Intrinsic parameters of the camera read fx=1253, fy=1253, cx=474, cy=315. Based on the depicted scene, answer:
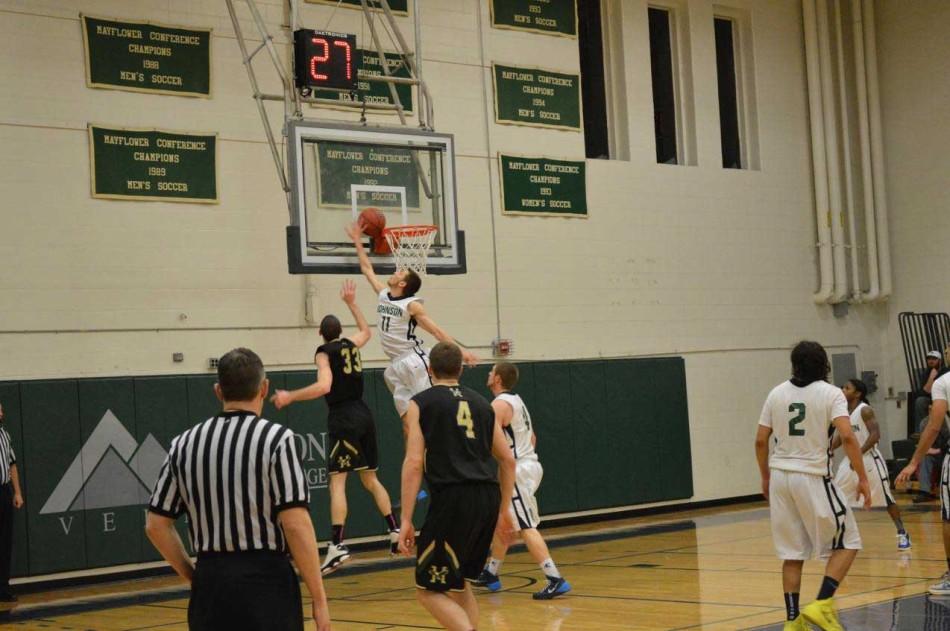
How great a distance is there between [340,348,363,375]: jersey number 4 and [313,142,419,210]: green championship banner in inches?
80.9

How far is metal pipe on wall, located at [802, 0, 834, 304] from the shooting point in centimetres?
2119

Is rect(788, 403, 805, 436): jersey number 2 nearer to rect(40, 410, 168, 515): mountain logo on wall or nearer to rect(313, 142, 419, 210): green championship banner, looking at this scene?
rect(313, 142, 419, 210): green championship banner

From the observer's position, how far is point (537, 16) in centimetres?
1834

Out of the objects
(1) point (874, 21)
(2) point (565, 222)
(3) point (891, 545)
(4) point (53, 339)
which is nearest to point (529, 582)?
(3) point (891, 545)

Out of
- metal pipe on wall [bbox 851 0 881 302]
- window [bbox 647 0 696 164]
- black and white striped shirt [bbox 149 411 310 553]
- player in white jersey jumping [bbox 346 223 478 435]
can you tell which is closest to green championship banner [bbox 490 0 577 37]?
window [bbox 647 0 696 164]

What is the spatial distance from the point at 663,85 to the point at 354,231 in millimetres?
8909

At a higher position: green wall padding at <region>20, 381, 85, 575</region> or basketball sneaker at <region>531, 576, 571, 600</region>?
green wall padding at <region>20, 381, 85, 575</region>

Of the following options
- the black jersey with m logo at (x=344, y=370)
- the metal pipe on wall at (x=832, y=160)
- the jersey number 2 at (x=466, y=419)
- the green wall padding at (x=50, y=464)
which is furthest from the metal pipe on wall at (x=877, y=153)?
the jersey number 2 at (x=466, y=419)

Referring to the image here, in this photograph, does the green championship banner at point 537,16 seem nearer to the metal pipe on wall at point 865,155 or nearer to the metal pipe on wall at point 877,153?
A: the metal pipe on wall at point 865,155

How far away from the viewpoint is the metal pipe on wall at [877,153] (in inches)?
852

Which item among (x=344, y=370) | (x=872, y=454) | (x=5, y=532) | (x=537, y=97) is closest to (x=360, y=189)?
(x=344, y=370)

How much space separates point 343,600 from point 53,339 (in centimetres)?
483

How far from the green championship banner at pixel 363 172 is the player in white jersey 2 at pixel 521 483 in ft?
10.3

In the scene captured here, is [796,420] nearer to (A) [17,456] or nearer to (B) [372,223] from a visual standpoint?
(B) [372,223]
